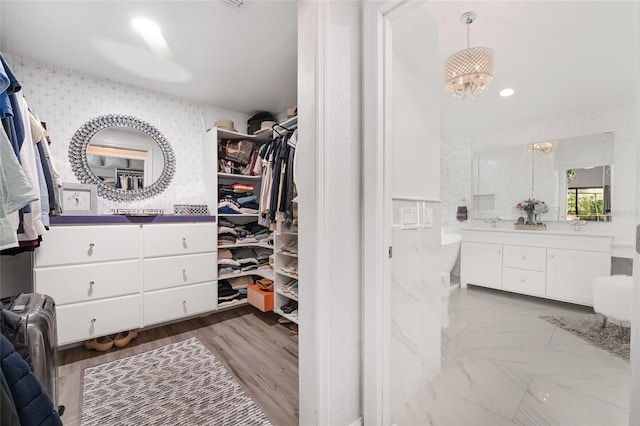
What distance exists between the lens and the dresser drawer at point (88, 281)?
184 cm

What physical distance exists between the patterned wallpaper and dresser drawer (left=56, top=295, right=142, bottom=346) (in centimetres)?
91

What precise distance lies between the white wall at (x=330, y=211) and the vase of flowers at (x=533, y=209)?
319 centimetres

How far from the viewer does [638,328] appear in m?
0.62

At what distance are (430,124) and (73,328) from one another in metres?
2.90

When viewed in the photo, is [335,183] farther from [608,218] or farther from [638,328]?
[608,218]

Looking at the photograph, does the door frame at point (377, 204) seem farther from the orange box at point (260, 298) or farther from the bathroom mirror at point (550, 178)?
the bathroom mirror at point (550, 178)

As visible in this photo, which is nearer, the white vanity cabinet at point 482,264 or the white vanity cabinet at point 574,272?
the white vanity cabinet at point 574,272

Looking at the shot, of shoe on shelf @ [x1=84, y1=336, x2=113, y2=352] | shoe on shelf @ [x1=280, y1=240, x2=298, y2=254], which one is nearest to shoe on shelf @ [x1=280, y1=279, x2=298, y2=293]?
shoe on shelf @ [x1=280, y1=240, x2=298, y2=254]

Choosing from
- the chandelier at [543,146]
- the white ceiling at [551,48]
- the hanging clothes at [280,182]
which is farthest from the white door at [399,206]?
the chandelier at [543,146]

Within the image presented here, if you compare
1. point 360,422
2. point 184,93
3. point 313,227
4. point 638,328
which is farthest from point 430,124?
point 184,93

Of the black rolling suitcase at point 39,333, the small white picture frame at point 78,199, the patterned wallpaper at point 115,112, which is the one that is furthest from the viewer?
the patterned wallpaper at point 115,112

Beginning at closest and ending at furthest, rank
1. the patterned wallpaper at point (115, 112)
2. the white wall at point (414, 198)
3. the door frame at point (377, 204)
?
the door frame at point (377, 204), the white wall at point (414, 198), the patterned wallpaper at point (115, 112)

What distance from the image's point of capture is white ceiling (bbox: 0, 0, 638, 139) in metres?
1.61

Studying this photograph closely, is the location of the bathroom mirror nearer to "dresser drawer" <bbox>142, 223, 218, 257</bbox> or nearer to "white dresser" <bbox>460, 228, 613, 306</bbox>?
"white dresser" <bbox>460, 228, 613, 306</bbox>
